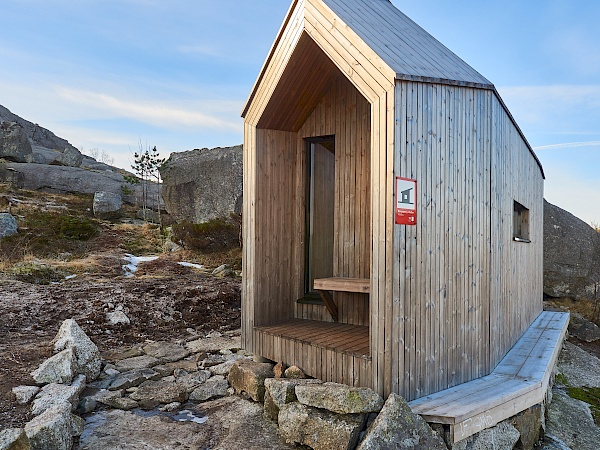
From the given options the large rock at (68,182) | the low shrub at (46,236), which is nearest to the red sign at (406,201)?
the low shrub at (46,236)

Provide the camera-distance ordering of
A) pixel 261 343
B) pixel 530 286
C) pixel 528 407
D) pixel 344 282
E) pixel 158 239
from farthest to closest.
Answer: pixel 158 239, pixel 530 286, pixel 261 343, pixel 344 282, pixel 528 407

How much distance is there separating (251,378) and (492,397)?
223 cm

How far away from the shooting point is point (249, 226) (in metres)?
5.47

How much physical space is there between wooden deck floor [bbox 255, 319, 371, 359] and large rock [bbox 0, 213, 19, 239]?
31.8 feet

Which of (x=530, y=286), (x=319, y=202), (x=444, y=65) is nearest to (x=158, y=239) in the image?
(x=319, y=202)

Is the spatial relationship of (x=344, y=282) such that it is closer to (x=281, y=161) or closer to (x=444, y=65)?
(x=281, y=161)

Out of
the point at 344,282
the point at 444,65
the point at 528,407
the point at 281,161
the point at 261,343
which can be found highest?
the point at 444,65

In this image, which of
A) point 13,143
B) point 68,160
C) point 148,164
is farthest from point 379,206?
point 68,160

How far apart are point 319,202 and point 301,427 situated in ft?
10.5

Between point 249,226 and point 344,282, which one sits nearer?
point 344,282

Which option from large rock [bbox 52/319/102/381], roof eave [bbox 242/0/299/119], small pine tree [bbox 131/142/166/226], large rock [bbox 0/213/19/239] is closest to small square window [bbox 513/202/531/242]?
roof eave [bbox 242/0/299/119]

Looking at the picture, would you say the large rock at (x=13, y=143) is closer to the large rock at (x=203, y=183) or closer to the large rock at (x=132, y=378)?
the large rock at (x=203, y=183)

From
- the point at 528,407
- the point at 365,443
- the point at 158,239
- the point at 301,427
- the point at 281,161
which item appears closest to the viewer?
the point at 365,443

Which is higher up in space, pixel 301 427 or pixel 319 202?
pixel 319 202
